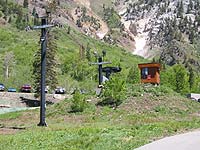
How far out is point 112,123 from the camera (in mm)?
28438

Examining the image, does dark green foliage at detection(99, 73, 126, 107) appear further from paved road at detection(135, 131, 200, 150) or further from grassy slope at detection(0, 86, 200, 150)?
paved road at detection(135, 131, 200, 150)

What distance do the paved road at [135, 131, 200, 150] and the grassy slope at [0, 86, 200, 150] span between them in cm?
66

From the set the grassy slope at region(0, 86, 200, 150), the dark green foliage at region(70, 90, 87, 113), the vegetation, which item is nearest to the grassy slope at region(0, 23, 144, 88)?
the vegetation

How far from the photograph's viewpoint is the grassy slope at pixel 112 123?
1673 cm

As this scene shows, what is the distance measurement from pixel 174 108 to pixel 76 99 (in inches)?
292

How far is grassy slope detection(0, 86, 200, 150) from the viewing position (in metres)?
16.7

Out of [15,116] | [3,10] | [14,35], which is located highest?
[3,10]

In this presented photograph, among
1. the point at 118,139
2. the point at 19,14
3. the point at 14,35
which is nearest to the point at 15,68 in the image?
the point at 14,35

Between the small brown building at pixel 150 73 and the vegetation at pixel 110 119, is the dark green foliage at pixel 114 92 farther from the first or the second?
the small brown building at pixel 150 73

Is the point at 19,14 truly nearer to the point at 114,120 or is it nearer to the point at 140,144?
the point at 114,120

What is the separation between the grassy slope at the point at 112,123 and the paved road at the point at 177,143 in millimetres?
664

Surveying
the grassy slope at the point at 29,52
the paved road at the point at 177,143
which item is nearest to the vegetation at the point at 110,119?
the paved road at the point at 177,143

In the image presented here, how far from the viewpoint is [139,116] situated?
103 feet

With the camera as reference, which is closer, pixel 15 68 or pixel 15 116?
pixel 15 116
